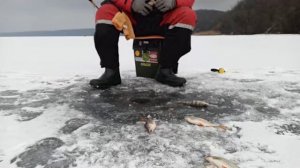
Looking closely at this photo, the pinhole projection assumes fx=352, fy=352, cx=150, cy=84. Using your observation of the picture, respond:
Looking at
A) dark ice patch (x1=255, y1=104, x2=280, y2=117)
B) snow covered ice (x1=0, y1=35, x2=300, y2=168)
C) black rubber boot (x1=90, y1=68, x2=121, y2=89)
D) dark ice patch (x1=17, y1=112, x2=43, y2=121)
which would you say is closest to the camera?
snow covered ice (x1=0, y1=35, x2=300, y2=168)

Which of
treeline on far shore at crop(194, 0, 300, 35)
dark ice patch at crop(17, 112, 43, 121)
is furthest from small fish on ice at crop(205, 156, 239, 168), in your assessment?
treeline on far shore at crop(194, 0, 300, 35)

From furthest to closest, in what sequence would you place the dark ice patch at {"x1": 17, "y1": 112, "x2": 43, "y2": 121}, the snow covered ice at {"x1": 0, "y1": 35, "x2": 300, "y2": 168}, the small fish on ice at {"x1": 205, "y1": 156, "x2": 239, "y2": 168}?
the dark ice patch at {"x1": 17, "y1": 112, "x2": 43, "y2": 121} < the snow covered ice at {"x1": 0, "y1": 35, "x2": 300, "y2": 168} < the small fish on ice at {"x1": 205, "y1": 156, "x2": 239, "y2": 168}

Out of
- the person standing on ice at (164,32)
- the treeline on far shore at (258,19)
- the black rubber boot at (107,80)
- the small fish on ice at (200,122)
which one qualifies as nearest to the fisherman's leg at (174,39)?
the person standing on ice at (164,32)

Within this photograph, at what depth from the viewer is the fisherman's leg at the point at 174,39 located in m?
3.01

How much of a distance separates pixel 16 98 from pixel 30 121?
648 millimetres

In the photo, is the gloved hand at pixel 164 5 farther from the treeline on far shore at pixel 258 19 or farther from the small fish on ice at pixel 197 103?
the treeline on far shore at pixel 258 19

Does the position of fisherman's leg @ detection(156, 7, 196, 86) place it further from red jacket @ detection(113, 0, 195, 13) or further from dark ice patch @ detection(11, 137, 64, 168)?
dark ice patch @ detection(11, 137, 64, 168)

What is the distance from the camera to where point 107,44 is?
3.02m

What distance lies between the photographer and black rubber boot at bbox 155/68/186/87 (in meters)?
3.00

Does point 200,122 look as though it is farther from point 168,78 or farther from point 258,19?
point 258,19

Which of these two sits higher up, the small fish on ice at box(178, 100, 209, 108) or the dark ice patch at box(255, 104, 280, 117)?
the small fish on ice at box(178, 100, 209, 108)

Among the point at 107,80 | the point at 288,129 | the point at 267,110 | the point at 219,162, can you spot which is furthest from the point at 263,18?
the point at 219,162

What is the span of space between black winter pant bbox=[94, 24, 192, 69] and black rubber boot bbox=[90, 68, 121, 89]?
0.05m

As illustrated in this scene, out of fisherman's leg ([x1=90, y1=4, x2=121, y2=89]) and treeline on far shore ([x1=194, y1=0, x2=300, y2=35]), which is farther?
treeline on far shore ([x1=194, y1=0, x2=300, y2=35])
